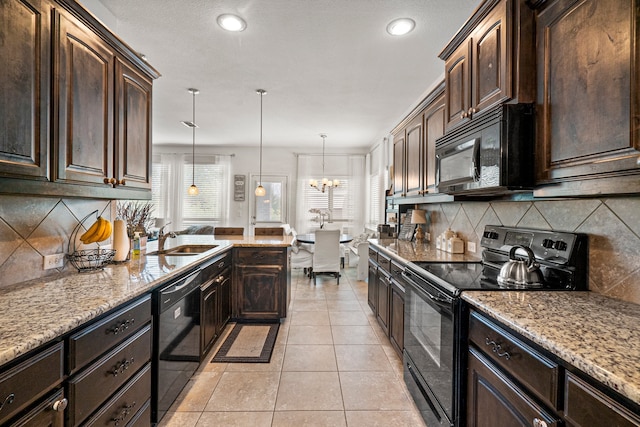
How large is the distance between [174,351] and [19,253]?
97 cm

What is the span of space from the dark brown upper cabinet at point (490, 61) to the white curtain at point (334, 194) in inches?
201

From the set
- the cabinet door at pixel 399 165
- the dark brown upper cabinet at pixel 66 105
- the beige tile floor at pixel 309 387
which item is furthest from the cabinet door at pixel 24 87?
the cabinet door at pixel 399 165

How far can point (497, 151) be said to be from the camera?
1465mm

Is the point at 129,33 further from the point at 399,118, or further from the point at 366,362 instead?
the point at 399,118

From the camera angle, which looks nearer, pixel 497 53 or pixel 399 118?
pixel 497 53

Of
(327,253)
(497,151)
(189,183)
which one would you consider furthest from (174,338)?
(189,183)

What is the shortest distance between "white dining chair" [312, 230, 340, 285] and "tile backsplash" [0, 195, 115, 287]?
11.7 ft

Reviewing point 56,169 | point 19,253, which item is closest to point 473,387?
point 56,169

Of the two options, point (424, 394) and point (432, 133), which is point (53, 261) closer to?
point (424, 394)

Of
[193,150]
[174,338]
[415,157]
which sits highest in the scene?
[193,150]

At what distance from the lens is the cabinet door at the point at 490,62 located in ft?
4.85

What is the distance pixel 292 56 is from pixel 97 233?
2301mm

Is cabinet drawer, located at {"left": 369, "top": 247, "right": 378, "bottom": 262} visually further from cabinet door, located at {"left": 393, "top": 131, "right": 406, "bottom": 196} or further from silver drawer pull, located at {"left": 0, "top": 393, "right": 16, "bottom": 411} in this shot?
silver drawer pull, located at {"left": 0, "top": 393, "right": 16, "bottom": 411}

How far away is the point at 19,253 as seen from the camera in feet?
4.95
